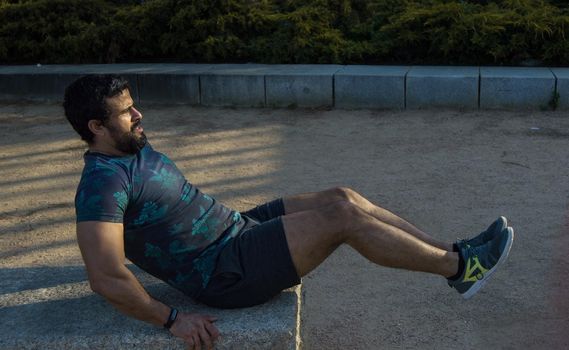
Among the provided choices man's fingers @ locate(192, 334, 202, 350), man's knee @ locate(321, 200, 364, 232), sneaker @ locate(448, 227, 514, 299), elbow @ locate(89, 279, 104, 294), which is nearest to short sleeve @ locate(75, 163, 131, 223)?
elbow @ locate(89, 279, 104, 294)

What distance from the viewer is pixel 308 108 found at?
25.1 feet

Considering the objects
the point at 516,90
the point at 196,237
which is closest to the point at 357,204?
the point at 196,237

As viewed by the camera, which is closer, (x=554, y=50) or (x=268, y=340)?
(x=268, y=340)

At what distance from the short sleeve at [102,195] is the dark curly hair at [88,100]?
0.19 m

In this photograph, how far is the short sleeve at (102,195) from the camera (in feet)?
8.55

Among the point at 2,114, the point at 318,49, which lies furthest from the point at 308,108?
the point at 2,114

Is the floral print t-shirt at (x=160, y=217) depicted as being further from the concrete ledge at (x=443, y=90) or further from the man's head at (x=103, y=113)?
the concrete ledge at (x=443, y=90)

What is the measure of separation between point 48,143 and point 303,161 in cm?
245

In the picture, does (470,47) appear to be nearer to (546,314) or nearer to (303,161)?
(303,161)

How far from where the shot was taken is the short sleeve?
2605mm

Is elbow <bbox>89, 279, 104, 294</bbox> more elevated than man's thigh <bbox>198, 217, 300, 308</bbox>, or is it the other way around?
elbow <bbox>89, 279, 104, 294</bbox>

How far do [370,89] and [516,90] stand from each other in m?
1.42

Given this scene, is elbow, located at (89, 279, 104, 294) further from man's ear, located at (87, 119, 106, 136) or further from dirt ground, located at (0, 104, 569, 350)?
dirt ground, located at (0, 104, 569, 350)

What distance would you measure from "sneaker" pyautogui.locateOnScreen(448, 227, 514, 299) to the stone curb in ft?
14.7
